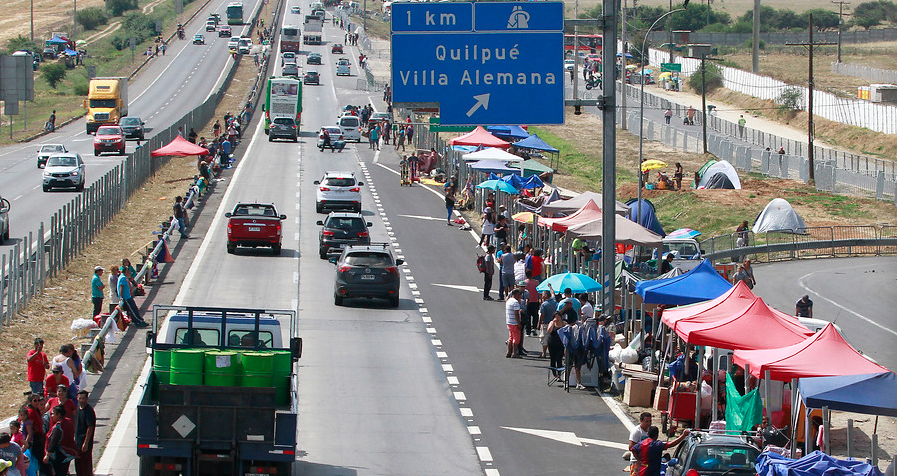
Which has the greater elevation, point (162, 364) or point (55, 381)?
point (162, 364)

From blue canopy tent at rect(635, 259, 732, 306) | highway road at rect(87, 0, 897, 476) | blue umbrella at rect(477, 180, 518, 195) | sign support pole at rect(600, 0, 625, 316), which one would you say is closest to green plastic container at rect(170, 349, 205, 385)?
highway road at rect(87, 0, 897, 476)

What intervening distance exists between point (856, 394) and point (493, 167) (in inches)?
1149

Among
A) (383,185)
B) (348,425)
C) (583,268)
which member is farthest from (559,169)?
(348,425)

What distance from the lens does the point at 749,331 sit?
19.5 metres

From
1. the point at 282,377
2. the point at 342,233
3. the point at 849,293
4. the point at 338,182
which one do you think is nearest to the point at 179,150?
the point at 338,182

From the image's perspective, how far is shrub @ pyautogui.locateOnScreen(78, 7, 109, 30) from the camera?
178 m

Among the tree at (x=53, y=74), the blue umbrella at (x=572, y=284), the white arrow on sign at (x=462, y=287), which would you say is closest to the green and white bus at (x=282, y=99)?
the white arrow on sign at (x=462, y=287)

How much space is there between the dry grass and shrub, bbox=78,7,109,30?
408ft

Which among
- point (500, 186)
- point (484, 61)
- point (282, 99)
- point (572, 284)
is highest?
point (484, 61)

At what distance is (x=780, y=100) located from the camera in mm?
105188

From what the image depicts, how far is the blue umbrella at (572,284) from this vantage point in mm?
27031

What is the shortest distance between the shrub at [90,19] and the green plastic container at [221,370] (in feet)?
565

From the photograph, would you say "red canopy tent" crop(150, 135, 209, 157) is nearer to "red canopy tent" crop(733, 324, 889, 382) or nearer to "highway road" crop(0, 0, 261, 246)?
"highway road" crop(0, 0, 261, 246)

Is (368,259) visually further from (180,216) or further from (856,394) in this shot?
(856,394)
